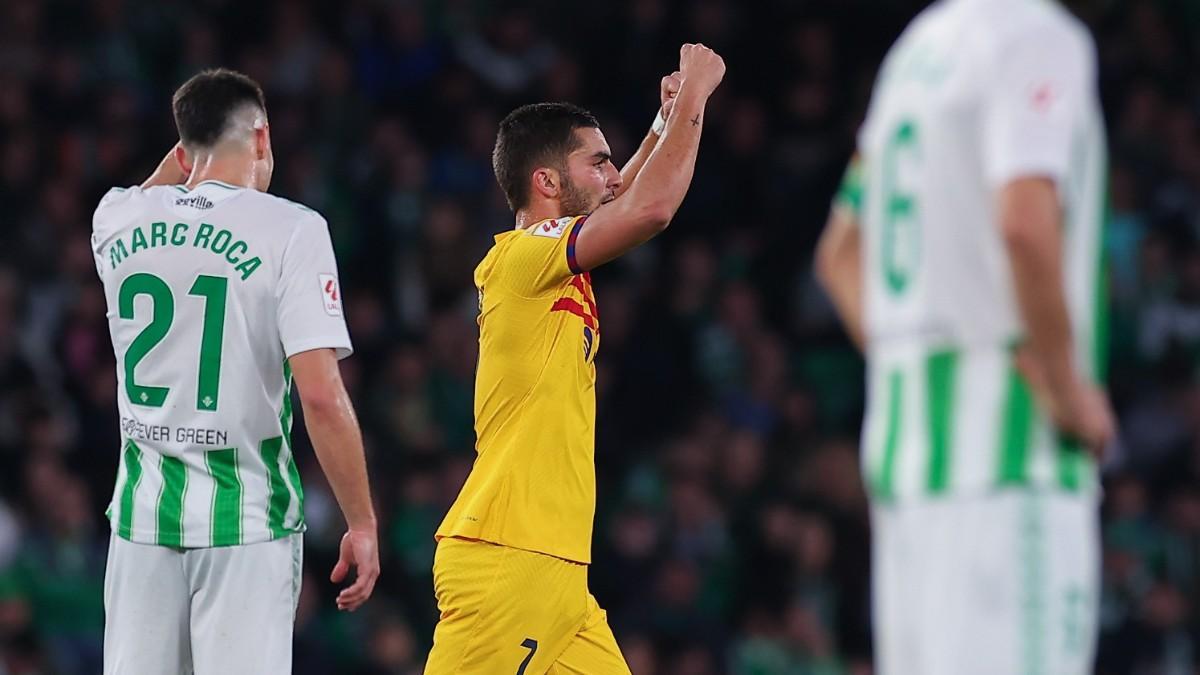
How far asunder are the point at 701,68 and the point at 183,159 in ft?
5.39

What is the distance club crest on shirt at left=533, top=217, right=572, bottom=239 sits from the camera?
5746 mm

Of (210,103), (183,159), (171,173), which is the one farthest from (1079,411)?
(171,173)

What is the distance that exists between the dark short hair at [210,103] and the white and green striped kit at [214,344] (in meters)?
0.22

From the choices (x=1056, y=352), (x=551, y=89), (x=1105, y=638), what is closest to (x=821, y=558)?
(x=1105, y=638)

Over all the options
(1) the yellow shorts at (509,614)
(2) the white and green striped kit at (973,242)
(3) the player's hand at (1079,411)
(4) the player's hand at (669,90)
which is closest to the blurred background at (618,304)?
(1) the yellow shorts at (509,614)

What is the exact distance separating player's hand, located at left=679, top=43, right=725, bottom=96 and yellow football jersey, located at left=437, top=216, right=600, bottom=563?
573mm

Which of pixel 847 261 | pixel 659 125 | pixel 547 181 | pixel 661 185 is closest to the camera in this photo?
pixel 847 261

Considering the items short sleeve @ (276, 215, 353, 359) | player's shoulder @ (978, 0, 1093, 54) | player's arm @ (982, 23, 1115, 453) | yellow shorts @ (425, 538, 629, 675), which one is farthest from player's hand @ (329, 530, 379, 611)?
player's shoulder @ (978, 0, 1093, 54)

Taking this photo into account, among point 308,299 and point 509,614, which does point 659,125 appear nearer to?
point 308,299

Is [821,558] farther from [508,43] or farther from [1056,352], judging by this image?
[1056,352]

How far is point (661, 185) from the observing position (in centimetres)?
554

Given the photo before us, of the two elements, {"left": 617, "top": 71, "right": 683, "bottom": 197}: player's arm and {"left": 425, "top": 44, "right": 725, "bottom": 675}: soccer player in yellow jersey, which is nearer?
{"left": 425, "top": 44, "right": 725, "bottom": 675}: soccer player in yellow jersey

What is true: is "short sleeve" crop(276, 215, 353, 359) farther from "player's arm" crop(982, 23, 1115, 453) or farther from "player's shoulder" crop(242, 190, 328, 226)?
"player's arm" crop(982, 23, 1115, 453)

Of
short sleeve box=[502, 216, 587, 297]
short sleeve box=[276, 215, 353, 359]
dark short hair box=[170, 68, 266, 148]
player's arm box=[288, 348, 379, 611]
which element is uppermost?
dark short hair box=[170, 68, 266, 148]
